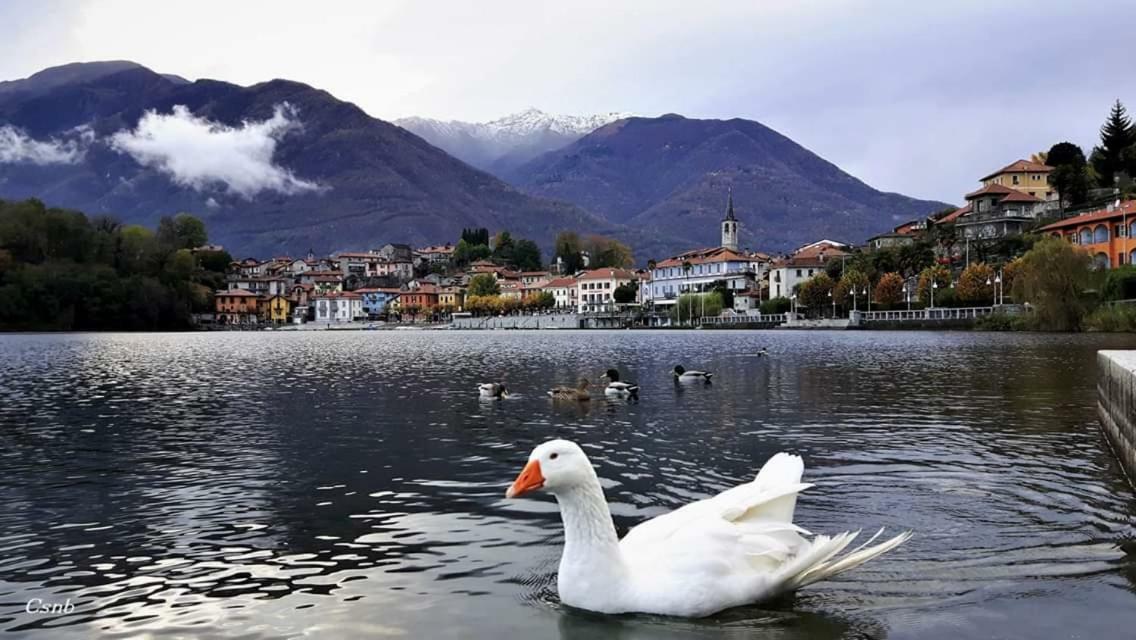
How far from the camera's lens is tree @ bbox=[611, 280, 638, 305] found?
189 m

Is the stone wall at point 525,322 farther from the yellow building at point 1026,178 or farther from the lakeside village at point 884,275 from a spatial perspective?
the yellow building at point 1026,178

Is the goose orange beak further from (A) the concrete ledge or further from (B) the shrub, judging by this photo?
(B) the shrub

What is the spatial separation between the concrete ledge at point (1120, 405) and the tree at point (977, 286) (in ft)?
301

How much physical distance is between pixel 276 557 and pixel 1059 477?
1050cm

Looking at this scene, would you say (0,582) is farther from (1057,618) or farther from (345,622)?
(1057,618)

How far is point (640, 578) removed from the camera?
22.6ft

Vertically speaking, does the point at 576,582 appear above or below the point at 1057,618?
above

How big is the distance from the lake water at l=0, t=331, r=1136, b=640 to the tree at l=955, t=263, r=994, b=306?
268 ft

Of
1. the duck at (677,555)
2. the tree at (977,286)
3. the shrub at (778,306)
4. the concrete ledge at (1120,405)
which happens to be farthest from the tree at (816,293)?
the duck at (677,555)

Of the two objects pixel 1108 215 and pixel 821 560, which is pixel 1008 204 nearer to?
pixel 1108 215

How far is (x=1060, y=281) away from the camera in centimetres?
7275

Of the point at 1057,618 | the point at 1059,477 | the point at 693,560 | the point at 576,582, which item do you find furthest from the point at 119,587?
the point at 1059,477

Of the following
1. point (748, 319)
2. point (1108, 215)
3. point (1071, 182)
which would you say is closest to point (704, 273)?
point (748, 319)

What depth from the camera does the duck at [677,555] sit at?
682 cm
